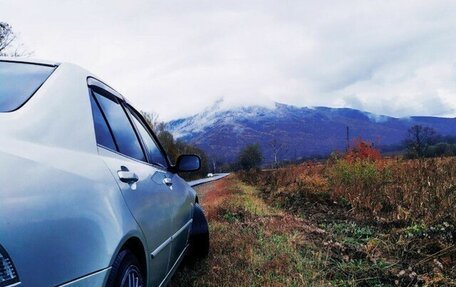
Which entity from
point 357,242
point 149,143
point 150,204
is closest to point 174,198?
point 149,143

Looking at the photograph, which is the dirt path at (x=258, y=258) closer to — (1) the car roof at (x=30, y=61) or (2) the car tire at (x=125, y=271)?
(2) the car tire at (x=125, y=271)

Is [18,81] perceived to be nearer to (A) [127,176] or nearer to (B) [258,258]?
(A) [127,176]

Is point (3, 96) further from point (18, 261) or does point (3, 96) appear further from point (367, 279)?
point (367, 279)

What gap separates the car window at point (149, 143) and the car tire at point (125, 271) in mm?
1388

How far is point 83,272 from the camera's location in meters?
1.66

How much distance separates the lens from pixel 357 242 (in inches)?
239

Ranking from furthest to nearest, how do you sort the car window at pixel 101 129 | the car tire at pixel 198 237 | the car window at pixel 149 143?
the car tire at pixel 198 237, the car window at pixel 149 143, the car window at pixel 101 129

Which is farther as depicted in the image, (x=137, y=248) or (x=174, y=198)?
(x=174, y=198)

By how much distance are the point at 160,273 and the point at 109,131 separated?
103cm

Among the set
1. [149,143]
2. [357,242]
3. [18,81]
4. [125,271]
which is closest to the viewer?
[125,271]

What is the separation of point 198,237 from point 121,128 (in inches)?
88.7

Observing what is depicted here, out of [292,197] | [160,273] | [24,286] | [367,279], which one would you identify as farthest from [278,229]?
[292,197]

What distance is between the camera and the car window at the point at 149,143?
364 centimetres

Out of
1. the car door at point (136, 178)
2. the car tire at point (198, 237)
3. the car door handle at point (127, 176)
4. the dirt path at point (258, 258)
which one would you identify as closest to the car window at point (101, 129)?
the car door at point (136, 178)
